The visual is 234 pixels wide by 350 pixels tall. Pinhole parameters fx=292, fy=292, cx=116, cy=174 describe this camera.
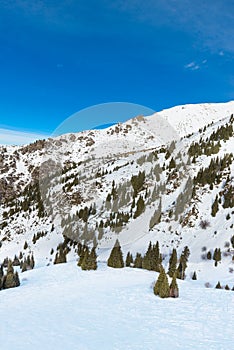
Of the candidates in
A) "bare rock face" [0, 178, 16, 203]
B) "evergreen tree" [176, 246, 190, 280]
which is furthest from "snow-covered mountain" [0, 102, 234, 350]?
"bare rock face" [0, 178, 16, 203]

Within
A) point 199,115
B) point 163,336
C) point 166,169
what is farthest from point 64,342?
point 199,115

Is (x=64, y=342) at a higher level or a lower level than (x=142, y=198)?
lower

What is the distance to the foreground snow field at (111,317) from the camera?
1037cm

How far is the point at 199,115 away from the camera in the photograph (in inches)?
6358

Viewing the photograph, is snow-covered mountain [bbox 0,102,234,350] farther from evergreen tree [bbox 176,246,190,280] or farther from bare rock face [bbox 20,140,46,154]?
bare rock face [bbox 20,140,46,154]

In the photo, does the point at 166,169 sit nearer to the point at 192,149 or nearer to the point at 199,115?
the point at 192,149

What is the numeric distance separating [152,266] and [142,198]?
23.3 meters

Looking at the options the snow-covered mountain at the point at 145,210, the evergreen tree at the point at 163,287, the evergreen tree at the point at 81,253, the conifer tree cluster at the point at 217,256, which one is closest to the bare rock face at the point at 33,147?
the snow-covered mountain at the point at 145,210

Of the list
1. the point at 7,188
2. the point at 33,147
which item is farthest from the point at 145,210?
the point at 33,147

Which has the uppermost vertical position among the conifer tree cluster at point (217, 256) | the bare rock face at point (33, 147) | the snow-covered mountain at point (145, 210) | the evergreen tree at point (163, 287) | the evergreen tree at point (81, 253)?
the bare rock face at point (33, 147)

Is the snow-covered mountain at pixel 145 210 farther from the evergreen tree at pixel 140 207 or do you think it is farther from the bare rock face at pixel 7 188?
the bare rock face at pixel 7 188

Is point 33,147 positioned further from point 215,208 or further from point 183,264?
point 183,264

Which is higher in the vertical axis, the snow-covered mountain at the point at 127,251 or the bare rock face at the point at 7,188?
the bare rock face at the point at 7,188

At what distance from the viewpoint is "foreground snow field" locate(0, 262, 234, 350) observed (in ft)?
34.0
